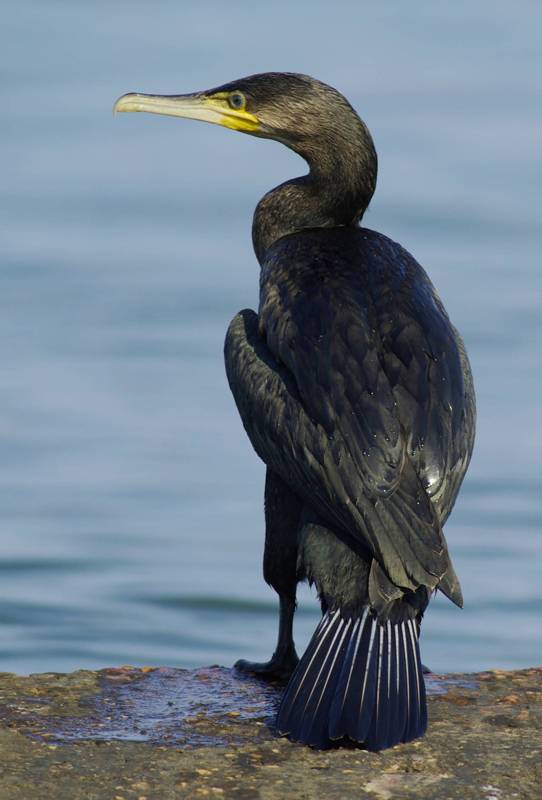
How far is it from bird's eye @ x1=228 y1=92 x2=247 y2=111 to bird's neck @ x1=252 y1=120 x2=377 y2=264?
34cm

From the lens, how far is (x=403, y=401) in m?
5.54

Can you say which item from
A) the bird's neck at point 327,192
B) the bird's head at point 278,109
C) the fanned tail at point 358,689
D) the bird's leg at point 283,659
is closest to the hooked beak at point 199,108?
the bird's head at point 278,109

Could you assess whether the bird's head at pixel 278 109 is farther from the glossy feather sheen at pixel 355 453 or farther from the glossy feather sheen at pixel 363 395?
the glossy feather sheen at pixel 363 395

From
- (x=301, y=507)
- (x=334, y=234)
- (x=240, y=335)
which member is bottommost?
(x=301, y=507)

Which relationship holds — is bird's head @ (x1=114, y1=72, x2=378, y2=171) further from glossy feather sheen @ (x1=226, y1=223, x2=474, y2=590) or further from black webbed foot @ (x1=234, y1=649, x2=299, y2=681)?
black webbed foot @ (x1=234, y1=649, x2=299, y2=681)

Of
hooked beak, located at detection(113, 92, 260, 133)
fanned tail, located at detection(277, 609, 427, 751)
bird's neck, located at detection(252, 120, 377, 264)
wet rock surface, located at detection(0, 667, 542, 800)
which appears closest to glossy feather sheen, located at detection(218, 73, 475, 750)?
fanned tail, located at detection(277, 609, 427, 751)

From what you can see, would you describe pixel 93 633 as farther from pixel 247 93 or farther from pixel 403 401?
pixel 403 401

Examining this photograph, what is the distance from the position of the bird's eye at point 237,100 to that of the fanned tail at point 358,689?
88.7 inches

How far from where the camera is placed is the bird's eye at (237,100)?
690 cm

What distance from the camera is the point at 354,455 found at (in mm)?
5418

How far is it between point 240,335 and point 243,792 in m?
1.63

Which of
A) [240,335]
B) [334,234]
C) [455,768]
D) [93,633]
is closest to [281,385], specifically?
[240,335]

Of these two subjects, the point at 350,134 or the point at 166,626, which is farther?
the point at 166,626

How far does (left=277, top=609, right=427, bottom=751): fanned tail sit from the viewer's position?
518cm
